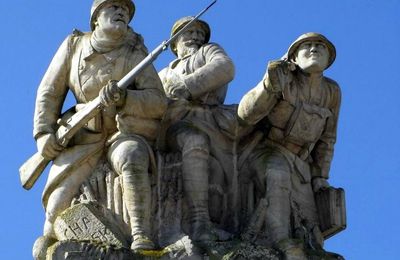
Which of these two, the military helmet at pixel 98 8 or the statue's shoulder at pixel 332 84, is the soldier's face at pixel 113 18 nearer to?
the military helmet at pixel 98 8

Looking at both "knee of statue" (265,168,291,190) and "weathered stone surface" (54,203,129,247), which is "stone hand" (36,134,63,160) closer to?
"weathered stone surface" (54,203,129,247)

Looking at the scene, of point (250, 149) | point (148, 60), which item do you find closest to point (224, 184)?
point (250, 149)

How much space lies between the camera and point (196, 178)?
771 inches

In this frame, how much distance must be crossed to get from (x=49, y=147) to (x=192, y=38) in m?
3.00

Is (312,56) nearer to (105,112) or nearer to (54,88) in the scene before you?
(105,112)

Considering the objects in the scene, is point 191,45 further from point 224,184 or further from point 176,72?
point 224,184

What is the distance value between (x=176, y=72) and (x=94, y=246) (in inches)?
145

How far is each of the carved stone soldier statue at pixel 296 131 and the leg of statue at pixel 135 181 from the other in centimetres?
163

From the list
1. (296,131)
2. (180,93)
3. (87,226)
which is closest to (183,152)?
(180,93)

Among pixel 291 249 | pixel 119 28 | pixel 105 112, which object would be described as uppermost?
pixel 119 28

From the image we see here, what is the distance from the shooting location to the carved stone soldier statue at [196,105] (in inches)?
770

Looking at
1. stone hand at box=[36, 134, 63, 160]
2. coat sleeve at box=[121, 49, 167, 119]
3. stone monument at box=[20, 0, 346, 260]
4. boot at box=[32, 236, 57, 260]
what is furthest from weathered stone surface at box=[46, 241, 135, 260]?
coat sleeve at box=[121, 49, 167, 119]

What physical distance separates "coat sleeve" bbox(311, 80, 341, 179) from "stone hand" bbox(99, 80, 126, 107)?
3.00 meters

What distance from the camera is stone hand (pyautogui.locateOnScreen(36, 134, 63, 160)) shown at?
19859 millimetres
